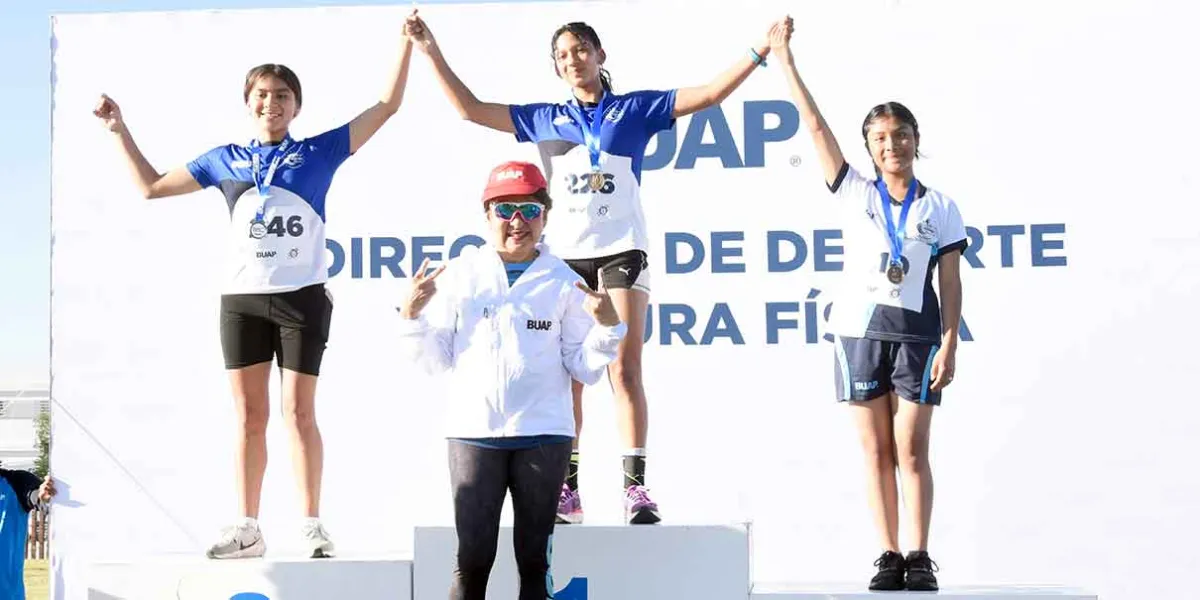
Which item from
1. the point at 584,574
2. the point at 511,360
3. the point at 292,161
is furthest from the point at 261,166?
the point at 584,574

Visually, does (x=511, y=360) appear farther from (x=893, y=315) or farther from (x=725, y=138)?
(x=725, y=138)

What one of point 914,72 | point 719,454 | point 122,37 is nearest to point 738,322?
point 719,454

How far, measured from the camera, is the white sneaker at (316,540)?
4352 mm

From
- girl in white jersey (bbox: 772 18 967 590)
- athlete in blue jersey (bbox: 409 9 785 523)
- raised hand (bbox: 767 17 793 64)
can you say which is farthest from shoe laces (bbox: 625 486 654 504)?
raised hand (bbox: 767 17 793 64)

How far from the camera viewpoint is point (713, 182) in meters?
6.09

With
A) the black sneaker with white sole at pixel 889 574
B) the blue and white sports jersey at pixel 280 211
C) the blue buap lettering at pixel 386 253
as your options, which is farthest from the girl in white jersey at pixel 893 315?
the blue buap lettering at pixel 386 253

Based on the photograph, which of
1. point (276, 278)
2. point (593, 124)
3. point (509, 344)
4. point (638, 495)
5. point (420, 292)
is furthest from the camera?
point (593, 124)

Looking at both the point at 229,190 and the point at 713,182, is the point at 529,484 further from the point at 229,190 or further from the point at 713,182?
the point at 713,182

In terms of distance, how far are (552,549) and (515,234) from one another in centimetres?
92

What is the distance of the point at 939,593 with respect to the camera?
409 cm

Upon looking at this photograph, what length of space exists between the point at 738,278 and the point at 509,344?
7.89ft

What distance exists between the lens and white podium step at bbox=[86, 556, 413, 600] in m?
4.20

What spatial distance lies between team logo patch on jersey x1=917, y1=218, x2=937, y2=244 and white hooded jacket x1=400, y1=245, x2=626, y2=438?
121 centimetres

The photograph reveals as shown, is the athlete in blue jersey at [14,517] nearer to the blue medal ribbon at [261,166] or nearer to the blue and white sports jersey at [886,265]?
the blue medal ribbon at [261,166]
